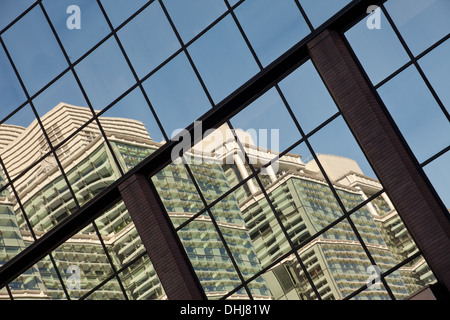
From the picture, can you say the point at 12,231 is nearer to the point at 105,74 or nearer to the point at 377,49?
the point at 105,74

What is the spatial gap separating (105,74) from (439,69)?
8.60m

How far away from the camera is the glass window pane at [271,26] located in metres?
15.9

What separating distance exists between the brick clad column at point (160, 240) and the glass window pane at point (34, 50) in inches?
163

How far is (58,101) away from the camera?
1856cm

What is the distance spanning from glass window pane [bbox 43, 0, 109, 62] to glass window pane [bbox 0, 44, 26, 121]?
6.41 ft

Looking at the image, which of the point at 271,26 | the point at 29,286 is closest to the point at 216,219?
the point at 271,26

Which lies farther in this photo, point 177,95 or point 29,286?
point 29,286

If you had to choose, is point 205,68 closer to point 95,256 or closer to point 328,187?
point 328,187

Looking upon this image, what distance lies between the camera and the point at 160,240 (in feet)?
55.0

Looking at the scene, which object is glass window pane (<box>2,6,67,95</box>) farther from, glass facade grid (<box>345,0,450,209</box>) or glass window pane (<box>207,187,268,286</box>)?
glass facade grid (<box>345,0,450,209</box>)

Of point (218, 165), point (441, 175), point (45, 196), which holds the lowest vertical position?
point (441, 175)

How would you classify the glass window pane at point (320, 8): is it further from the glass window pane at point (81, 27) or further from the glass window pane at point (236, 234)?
the glass window pane at point (81, 27)

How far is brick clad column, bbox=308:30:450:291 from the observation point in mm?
13750

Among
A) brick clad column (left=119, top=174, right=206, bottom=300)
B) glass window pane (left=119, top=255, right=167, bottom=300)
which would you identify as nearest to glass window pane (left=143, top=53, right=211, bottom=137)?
brick clad column (left=119, top=174, right=206, bottom=300)
